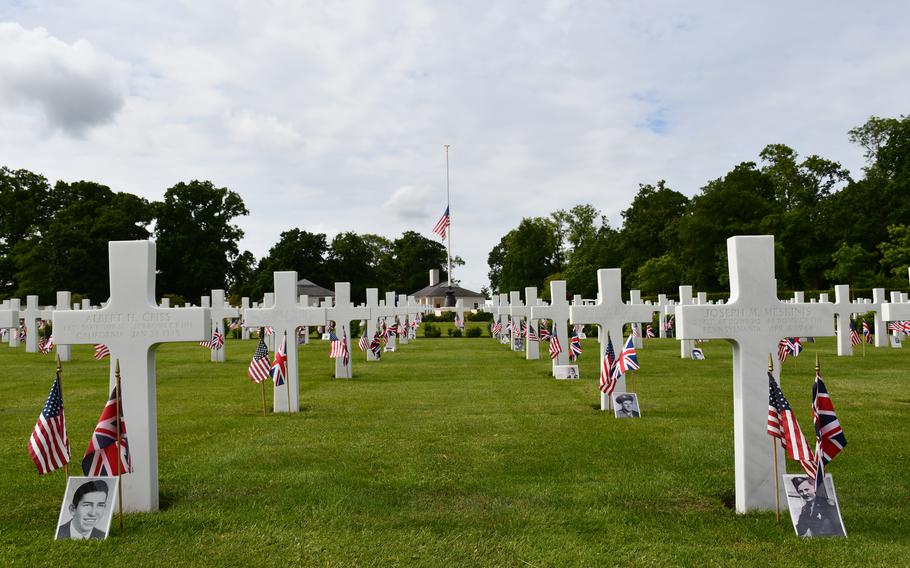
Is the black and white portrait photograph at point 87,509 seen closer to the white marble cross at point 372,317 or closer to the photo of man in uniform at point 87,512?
the photo of man in uniform at point 87,512

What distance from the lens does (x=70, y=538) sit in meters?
5.93

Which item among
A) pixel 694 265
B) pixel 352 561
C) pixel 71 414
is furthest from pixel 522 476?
pixel 694 265

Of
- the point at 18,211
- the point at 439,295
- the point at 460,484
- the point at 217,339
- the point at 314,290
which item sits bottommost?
the point at 460,484

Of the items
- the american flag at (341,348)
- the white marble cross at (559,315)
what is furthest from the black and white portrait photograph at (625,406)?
Answer: the american flag at (341,348)

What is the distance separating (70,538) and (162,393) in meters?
10.1

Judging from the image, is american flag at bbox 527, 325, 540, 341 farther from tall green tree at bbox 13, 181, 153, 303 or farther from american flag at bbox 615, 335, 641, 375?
tall green tree at bbox 13, 181, 153, 303

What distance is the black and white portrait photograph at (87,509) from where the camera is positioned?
5957 millimetres

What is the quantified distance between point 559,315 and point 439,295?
73.4 m

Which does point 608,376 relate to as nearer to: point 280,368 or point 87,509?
point 280,368

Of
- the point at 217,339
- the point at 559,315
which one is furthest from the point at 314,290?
the point at 559,315

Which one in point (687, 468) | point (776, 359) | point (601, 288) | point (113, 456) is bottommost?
point (687, 468)

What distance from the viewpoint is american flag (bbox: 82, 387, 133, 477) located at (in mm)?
6254

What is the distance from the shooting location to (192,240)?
66750 mm

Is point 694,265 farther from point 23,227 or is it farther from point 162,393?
point 23,227
